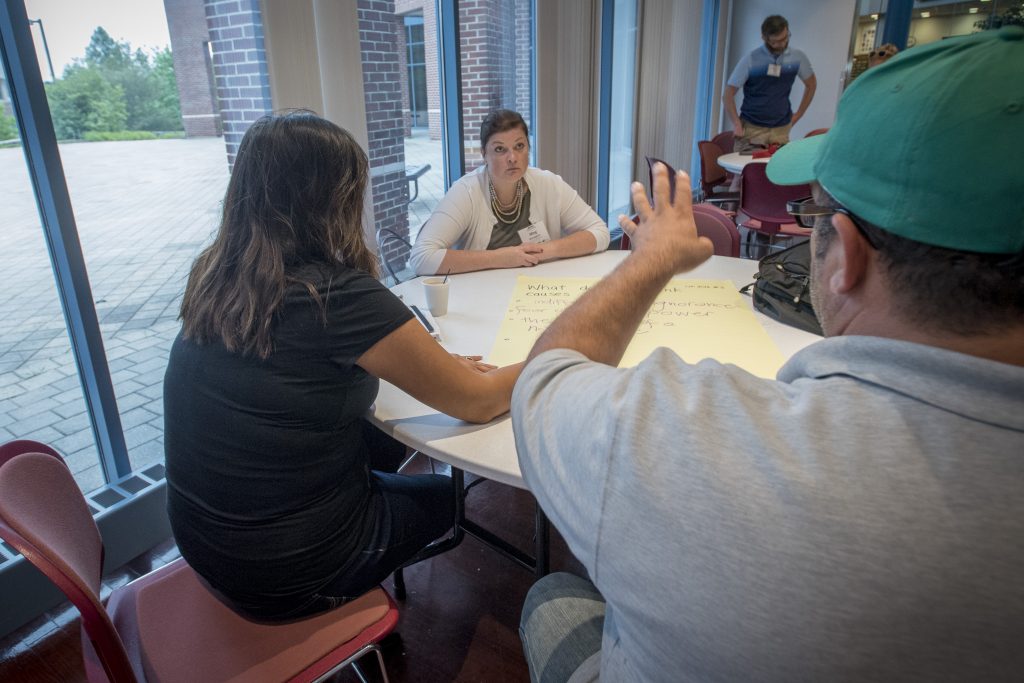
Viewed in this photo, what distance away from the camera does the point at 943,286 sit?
569 millimetres

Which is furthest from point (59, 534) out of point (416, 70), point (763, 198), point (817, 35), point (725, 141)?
point (817, 35)

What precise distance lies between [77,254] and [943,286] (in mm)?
2266

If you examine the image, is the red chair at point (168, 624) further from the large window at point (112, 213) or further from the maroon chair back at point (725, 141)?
the maroon chair back at point (725, 141)

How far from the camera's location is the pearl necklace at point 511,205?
8.24 feet

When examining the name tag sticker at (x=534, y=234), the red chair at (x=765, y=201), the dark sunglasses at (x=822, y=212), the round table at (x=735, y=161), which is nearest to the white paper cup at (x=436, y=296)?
the name tag sticker at (x=534, y=234)

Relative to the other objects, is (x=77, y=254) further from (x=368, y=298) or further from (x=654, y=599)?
(x=654, y=599)

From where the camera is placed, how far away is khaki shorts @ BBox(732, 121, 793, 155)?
19.9ft

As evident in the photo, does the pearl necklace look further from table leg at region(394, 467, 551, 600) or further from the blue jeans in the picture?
the blue jeans

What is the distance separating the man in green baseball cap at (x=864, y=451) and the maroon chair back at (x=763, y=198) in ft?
12.3

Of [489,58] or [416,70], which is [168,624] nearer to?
[416,70]

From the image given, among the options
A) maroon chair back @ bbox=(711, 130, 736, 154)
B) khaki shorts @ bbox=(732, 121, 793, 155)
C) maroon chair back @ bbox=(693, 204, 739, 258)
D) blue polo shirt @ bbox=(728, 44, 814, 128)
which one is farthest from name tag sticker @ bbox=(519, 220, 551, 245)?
blue polo shirt @ bbox=(728, 44, 814, 128)

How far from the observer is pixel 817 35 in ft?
26.6

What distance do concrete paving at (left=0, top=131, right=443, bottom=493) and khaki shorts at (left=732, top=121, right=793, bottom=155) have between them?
4.98 m

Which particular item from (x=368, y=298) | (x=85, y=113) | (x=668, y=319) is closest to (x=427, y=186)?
(x=85, y=113)
